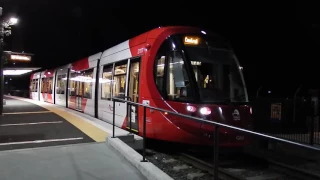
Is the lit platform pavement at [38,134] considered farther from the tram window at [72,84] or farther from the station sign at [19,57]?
the station sign at [19,57]

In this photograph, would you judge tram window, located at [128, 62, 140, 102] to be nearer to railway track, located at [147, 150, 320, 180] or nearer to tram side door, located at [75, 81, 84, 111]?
railway track, located at [147, 150, 320, 180]

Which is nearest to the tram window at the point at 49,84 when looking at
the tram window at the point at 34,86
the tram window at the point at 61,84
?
the tram window at the point at 61,84

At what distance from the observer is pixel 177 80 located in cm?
841

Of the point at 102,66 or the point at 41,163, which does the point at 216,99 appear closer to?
the point at 41,163

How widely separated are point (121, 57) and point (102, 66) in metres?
2.34

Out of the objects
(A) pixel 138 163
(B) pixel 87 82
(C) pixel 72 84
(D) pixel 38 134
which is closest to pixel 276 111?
(B) pixel 87 82

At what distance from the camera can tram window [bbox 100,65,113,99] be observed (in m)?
12.2

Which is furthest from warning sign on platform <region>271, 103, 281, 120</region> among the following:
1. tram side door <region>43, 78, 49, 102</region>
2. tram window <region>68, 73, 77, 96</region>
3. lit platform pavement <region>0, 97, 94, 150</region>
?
tram side door <region>43, 78, 49, 102</region>

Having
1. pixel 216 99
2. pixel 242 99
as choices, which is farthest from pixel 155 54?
pixel 242 99

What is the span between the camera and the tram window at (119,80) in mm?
10680

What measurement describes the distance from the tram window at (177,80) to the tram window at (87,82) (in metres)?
6.87

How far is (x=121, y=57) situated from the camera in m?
11.1

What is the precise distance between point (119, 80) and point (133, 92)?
141 cm

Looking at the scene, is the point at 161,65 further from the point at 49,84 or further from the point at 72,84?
the point at 49,84
